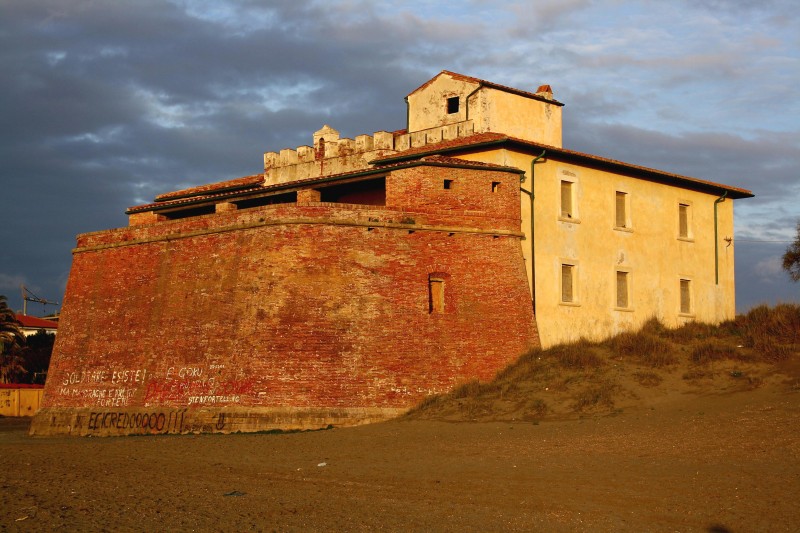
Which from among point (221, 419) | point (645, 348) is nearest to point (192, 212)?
point (221, 419)

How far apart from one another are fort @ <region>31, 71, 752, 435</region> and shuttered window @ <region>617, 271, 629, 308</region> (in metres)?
0.07

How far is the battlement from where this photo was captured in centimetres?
3309

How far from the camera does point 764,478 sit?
16.3m

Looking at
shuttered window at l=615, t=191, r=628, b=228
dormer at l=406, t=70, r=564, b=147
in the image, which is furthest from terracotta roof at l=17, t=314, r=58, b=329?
shuttered window at l=615, t=191, r=628, b=228

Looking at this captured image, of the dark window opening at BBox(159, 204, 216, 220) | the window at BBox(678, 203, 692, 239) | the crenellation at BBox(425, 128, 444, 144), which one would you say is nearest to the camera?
the crenellation at BBox(425, 128, 444, 144)

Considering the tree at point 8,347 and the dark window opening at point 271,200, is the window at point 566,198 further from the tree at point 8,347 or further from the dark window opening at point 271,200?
the tree at point 8,347

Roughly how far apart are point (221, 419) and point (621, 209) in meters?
15.2

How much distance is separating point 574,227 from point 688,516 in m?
16.9

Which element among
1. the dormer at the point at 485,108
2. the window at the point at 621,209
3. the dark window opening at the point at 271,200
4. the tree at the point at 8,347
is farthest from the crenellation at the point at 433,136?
the tree at the point at 8,347

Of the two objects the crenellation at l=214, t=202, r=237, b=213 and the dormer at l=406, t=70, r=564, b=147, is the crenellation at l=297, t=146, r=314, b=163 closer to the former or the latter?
the dormer at l=406, t=70, r=564, b=147

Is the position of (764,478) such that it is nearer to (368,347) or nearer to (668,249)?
(368,347)

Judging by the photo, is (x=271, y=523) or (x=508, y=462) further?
(x=508, y=462)

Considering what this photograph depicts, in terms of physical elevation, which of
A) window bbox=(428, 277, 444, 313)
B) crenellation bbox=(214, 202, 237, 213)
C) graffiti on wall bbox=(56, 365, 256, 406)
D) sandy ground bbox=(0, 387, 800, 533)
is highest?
crenellation bbox=(214, 202, 237, 213)

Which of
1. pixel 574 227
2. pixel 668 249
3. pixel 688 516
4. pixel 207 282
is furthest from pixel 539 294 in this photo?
pixel 688 516
